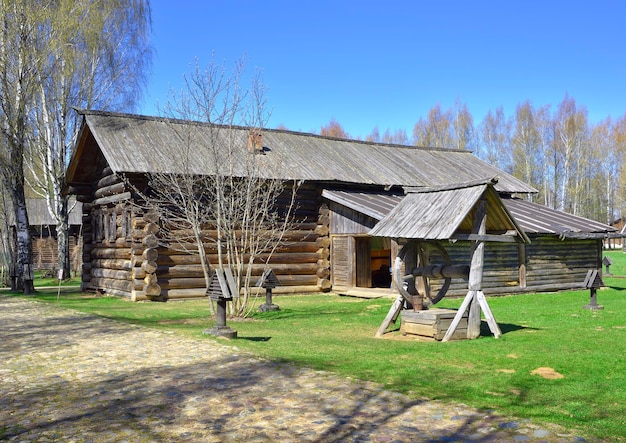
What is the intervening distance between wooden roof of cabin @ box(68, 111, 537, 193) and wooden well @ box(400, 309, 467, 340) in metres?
7.02

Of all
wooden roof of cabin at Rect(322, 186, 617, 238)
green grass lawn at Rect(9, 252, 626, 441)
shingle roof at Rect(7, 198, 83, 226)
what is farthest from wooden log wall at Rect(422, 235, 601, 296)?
shingle roof at Rect(7, 198, 83, 226)

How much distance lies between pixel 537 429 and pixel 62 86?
1084 inches

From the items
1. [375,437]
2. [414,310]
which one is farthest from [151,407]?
[414,310]

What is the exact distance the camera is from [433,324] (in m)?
11.4

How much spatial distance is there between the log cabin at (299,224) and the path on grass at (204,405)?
10030 millimetres

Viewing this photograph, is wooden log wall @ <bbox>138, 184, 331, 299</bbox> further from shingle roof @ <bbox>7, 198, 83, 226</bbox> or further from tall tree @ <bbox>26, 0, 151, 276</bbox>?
shingle roof @ <bbox>7, 198, 83, 226</bbox>

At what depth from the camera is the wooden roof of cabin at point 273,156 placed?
20.0 m

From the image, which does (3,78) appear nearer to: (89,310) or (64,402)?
(89,310)

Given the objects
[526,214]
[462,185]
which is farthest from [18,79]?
[526,214]

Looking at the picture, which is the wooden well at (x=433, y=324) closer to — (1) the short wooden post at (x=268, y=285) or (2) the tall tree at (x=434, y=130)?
(1) the short wooden post at (x=268, y=285)

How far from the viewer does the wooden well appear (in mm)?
11344

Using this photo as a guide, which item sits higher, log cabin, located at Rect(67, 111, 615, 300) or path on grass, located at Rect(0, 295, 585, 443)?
log cabin, located at Rect(67, 111, 615, 300)

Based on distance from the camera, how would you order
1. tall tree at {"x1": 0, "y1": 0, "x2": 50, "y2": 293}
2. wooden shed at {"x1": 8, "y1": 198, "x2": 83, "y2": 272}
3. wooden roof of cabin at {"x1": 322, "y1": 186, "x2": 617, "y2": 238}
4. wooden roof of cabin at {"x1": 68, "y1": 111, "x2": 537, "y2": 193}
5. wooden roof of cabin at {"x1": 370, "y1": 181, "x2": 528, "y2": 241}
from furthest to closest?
wooden shed at {"x1": 8, "y1": 198, "x2": 83, "y2": 272} → tall tree at {"x1": 0, "y1": 0, "x2": 50, "y2": 293} → wooden roof of cabin at {"x1": 322, "y1": 186, "x2": 617, "y2": 238} → wooden roof of cabin at {"x1": 68, "y1": 111, "x2": 537, "y2": 193} → wooden roof of cabin at {"x1": 370, "y1": 181, "x2": 528, "y2": 241}

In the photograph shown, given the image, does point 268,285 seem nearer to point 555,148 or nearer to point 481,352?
point 481,352
